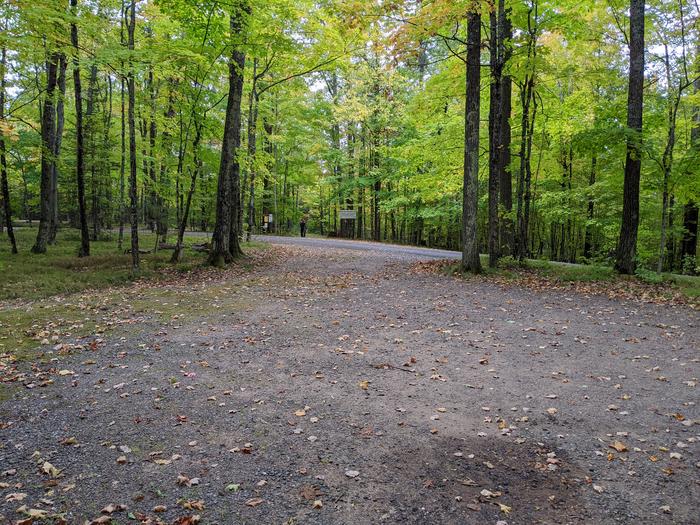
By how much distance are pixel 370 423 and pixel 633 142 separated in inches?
391

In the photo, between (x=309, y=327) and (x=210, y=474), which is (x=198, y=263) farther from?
(x=210, y=474)

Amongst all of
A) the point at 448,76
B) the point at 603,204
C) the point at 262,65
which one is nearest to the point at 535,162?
the point at 603,204

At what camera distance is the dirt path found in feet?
10.7

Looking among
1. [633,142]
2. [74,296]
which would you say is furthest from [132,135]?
[633,142]

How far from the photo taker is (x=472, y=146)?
11688 millimetres

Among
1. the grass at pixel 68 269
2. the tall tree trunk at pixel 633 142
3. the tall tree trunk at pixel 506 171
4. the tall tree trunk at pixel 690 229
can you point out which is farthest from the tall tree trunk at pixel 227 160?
the tall tree trunk at pixel 690 229

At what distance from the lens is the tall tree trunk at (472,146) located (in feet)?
37.6

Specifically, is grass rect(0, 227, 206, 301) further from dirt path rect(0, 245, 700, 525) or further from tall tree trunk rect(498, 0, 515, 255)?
tall tree trunk rect(498, 0, 515, 255)

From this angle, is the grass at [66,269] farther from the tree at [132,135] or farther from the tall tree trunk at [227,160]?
the tall tree trunk at [227,160]

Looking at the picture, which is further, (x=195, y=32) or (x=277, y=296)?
(x=195, y=32)

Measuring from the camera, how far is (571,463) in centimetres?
371

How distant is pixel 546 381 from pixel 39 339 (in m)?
7.57

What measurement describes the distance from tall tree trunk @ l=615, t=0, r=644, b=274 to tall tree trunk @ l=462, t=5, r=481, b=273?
3.58 m

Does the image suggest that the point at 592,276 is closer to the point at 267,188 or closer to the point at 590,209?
the point at 590,209
